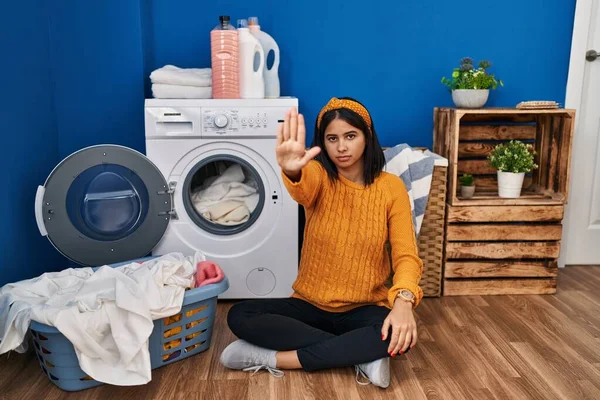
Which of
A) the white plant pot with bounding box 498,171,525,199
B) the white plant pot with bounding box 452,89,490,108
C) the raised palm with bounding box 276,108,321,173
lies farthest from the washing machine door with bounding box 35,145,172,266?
the white plant pot with bounding box 498,171,525,199

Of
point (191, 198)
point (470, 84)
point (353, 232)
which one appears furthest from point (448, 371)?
point (470, 84)

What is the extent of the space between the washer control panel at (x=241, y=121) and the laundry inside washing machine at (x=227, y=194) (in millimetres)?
114

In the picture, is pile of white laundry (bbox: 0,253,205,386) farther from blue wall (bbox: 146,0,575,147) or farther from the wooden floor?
Result: blue wall (bbox: 146,0,575,147)

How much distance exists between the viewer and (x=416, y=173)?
232 centimetres

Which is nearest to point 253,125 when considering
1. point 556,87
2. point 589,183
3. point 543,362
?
point 543,362

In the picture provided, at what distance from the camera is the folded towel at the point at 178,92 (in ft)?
7.48

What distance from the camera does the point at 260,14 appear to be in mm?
2623

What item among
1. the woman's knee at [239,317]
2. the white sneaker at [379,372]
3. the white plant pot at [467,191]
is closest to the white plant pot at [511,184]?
the white plant pot at [467,191]

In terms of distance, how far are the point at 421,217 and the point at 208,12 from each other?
1282 mm

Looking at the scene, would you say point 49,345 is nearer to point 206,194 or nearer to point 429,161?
point 206,194

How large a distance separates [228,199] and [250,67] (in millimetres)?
519

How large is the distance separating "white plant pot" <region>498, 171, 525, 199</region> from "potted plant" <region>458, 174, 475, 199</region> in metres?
0.13

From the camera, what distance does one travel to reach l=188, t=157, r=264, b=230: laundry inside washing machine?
7.47ft

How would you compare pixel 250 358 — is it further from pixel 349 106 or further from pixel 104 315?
pixel 349 106
